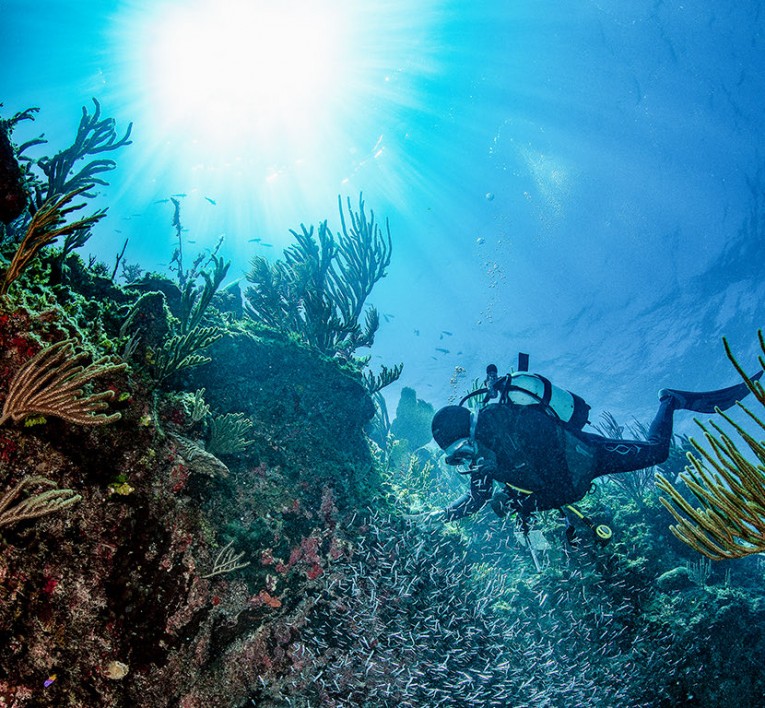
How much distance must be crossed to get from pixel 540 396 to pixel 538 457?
0.82 meters

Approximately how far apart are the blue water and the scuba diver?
14.3 meters

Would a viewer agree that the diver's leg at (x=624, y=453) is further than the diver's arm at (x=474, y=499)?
Yes

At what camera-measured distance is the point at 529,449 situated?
5.07 metres

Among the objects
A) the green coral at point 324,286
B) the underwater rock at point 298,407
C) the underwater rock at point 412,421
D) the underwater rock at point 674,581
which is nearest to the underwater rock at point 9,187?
the underwater rock at point 298,407

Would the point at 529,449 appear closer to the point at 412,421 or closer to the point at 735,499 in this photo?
the point at 735,499

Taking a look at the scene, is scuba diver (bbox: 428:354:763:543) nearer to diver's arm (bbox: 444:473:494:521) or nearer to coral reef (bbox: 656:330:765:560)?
diver's arm (bbox: 444:473:494:521)

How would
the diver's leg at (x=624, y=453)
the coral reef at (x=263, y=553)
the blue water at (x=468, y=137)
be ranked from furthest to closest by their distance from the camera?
1. the blue water at (x=468, y=137)
2. the diver's leg at (x=624, y=453)
3. the coral reef at (x=263, y=553)

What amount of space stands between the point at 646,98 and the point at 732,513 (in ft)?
90.8

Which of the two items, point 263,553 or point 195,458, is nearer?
point 195,458

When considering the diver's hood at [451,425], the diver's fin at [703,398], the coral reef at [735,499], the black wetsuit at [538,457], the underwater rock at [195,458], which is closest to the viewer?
the coral reef at [735,499]

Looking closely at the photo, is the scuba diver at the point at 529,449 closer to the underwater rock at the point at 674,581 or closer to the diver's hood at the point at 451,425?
the diver's hood at the point at 451,425

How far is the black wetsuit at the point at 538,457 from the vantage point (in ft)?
16.4

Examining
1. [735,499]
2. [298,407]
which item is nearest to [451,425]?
[298,407]

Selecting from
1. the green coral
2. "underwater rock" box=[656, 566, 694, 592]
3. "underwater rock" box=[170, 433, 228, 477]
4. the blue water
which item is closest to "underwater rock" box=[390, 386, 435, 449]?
the blue water
